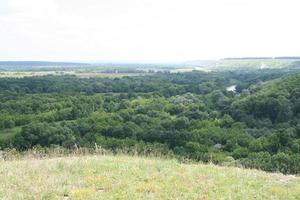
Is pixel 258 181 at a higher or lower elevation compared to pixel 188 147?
higher

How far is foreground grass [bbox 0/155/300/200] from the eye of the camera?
893cm

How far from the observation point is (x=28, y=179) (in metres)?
9.83

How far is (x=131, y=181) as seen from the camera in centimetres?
989

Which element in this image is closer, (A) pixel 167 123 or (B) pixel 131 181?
(B) pixel 131 181

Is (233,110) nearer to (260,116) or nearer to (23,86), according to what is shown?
(260,116)

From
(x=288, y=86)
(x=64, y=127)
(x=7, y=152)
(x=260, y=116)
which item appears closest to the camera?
(x=7, y=152)

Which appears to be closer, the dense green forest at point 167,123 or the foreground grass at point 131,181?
the foreground grass at point 131,181

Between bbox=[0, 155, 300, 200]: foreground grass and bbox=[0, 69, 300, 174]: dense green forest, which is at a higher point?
bbox=[0, 155, 300, 200]: foreground grass

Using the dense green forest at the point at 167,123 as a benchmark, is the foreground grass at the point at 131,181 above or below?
above

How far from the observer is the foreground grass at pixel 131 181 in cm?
893

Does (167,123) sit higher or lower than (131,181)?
lower

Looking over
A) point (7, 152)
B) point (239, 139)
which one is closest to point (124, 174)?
point (7, 152)

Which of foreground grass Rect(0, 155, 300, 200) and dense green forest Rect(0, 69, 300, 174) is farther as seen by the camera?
dense green forest Rect(0, 69, 300, 174)

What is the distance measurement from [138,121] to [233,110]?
1611 centimetres
